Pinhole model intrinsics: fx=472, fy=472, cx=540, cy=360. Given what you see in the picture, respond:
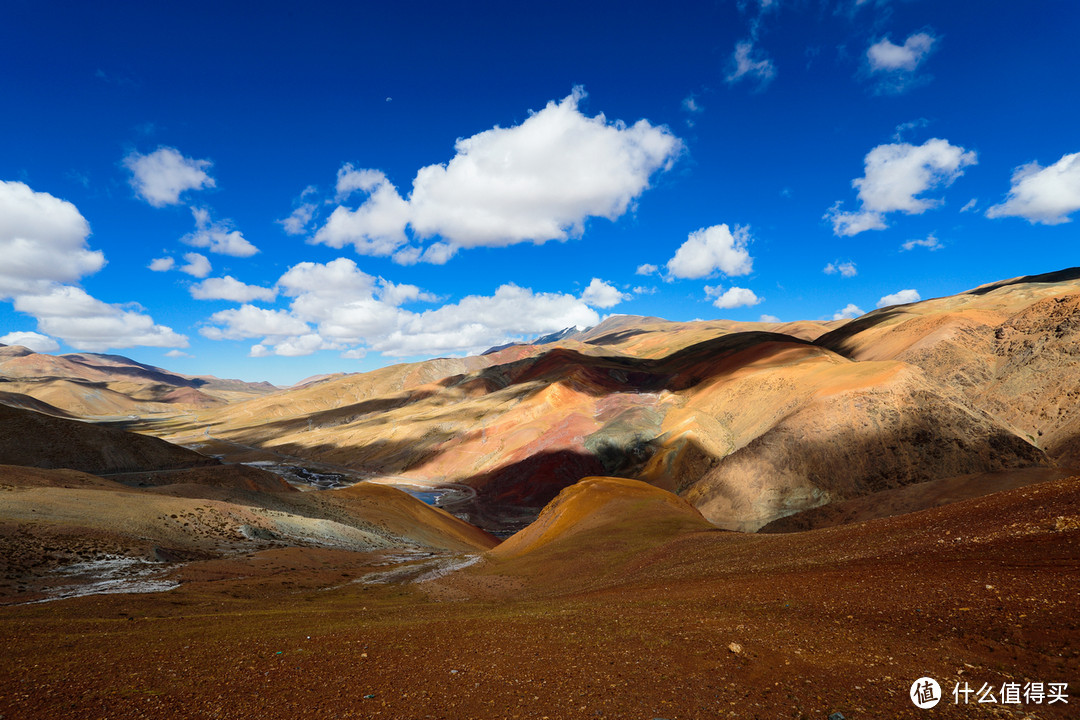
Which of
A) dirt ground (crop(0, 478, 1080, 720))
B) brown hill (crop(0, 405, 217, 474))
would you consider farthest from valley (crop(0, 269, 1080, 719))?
brown hill (crop(0, 405, 217, 474))

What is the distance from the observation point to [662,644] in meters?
9.55

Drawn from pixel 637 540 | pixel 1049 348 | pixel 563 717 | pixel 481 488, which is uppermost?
pixel 1049 348

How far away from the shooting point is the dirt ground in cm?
711

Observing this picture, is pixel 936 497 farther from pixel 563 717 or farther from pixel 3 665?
pixel 3 665

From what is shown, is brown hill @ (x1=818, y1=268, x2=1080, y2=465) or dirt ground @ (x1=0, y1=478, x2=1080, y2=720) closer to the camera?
dirt ground @ (x1=0, y1=478, x2=1080, y2=720)

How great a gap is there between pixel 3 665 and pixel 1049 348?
82.8 meters

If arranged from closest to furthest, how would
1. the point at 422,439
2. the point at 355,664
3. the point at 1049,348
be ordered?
the point at 355,664, the point at 1049,348, the point at 422,439

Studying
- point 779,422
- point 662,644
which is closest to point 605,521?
point 662,644

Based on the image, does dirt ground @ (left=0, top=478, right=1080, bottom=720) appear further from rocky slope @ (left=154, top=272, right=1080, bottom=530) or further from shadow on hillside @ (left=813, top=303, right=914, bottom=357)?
shadow on hillside @ (left=813, top=303, right=914, bottom=357)

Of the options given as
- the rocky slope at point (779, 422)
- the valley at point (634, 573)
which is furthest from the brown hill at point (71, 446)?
the rocky slope at point (779, 422)

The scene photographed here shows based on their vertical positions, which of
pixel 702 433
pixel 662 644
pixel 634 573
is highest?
pixel 702 433

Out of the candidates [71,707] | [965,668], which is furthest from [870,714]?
[71,707]

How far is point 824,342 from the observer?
132m

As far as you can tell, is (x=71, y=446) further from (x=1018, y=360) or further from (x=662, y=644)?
(x=1018, y=360)
